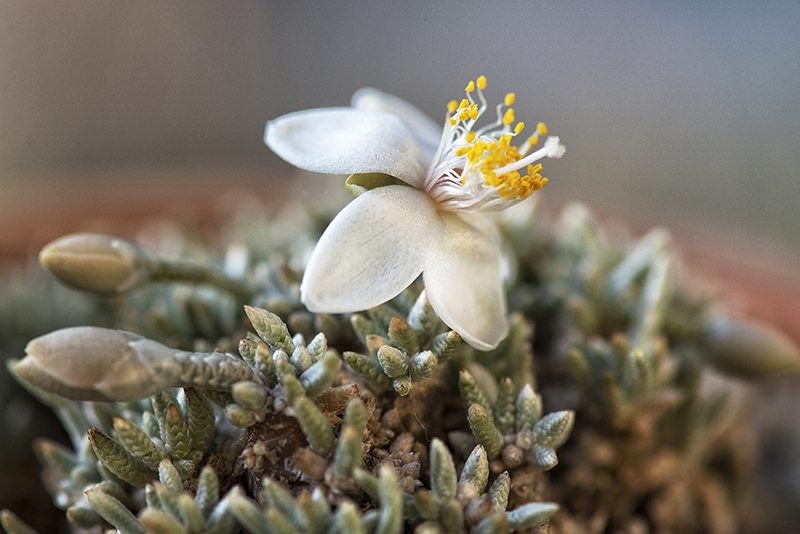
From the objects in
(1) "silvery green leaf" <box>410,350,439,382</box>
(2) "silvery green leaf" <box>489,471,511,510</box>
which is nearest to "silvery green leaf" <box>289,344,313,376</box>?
(1) "silvery green leaf" <box>410,350,439,382</box>

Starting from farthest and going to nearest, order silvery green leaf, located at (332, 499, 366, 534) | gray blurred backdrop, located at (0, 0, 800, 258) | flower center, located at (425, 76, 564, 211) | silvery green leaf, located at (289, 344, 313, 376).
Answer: gray blurred backdrop, located at (0, 0, 800, 258) → flower center, located at (425, 76, 564, 211) → silvery green leaf, located at (289, 344, 313, 376) → silvery green leaf, located at (332, 499, 366, 534)

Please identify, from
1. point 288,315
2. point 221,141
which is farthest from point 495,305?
point 221,141

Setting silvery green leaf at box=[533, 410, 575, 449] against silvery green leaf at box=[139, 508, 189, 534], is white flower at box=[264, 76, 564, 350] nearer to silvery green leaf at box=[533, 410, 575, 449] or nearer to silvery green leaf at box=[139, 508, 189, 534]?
silvery green leaf at box=[533, 410, 575, 449]

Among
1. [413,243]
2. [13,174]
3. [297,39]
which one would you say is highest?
[297,39]

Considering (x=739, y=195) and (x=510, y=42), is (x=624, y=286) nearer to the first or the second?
(x=510, y=42)

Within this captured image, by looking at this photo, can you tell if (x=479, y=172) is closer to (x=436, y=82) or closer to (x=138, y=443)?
(x=138, y=443)

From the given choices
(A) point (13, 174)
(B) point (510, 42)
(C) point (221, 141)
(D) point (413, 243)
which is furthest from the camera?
(C) point (221, 141)

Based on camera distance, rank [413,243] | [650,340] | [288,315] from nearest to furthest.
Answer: [413,243], [288,315], [650,340]
